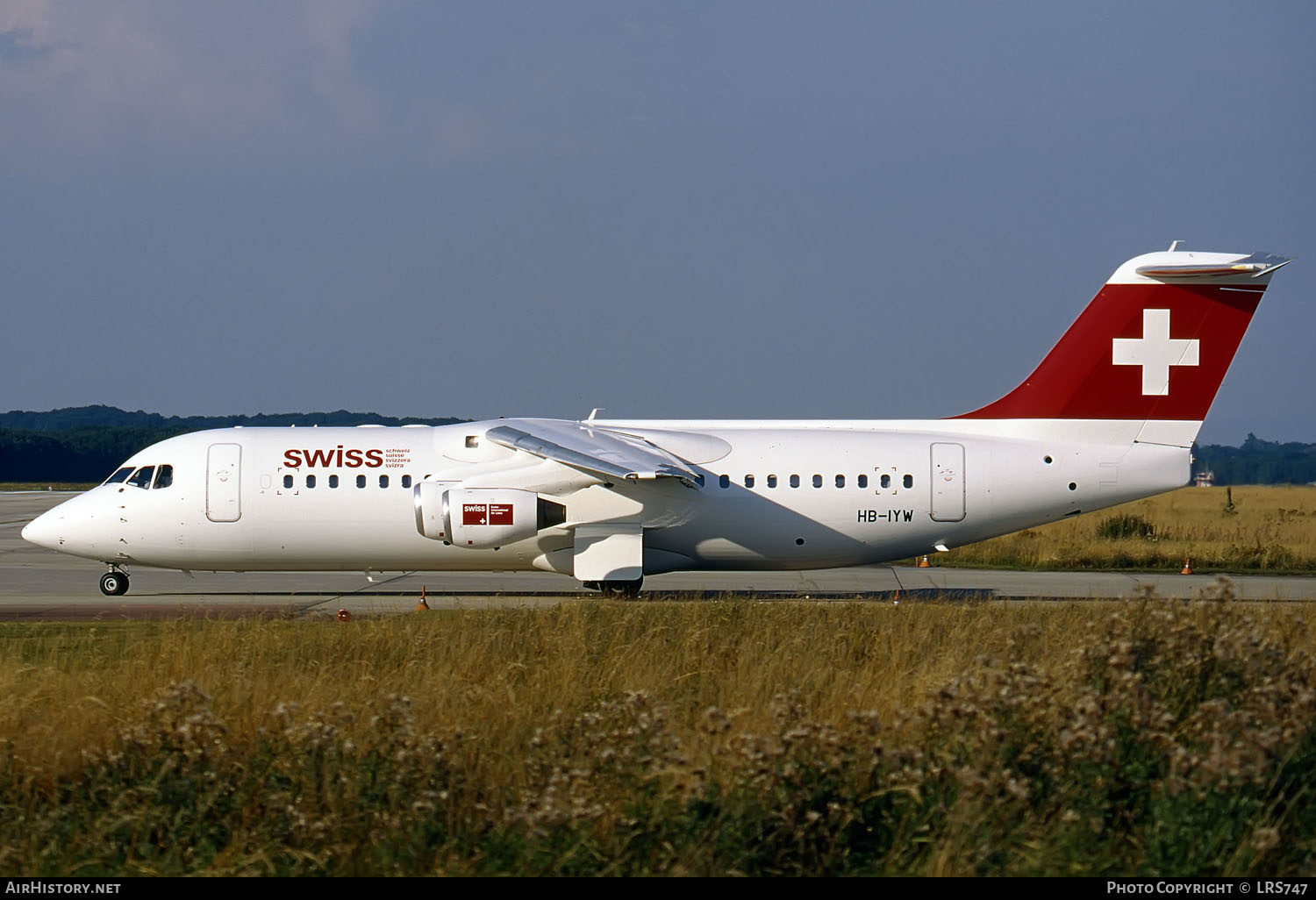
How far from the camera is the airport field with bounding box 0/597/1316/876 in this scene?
6695 millimetres

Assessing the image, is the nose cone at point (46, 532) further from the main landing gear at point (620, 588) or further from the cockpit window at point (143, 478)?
the main landing gear at point (620, 588)

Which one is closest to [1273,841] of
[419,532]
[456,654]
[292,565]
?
[456,654]

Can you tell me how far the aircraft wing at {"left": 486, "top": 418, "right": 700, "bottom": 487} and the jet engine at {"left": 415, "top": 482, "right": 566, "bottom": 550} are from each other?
92 centimetres

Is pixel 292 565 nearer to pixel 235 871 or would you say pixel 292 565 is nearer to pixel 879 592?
pixel 879 592

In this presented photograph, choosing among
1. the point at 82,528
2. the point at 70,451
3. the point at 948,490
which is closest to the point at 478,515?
the point at 82,528

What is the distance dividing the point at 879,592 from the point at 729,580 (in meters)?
3.91

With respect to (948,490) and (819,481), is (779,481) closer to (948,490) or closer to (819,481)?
(819,481)

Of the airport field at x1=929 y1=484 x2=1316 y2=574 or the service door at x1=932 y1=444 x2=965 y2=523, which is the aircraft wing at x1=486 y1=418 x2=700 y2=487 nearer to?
the service door at x1=932 y1=444 x2=965 y2=523

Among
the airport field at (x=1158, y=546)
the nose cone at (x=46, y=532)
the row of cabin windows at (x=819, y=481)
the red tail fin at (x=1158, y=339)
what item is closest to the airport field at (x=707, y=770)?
the row of cabin windows at (x=819, y=481)

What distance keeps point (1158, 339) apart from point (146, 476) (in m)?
17.5

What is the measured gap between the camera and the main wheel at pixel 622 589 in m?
20.8

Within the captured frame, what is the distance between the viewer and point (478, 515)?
65.9ft

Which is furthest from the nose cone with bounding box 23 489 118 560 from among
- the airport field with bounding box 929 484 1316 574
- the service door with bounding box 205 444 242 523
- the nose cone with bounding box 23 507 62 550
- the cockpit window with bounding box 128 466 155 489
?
the airport field with bounding box 929 484 1316 574

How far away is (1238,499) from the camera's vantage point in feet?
231
